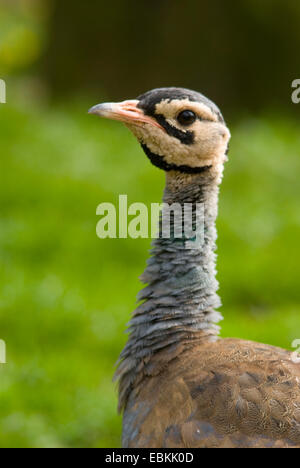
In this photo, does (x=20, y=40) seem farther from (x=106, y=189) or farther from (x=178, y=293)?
(x=178, y=293)

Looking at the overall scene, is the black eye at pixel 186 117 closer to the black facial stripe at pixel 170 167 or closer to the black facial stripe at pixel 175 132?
the black facial stripe at pixel 175 132

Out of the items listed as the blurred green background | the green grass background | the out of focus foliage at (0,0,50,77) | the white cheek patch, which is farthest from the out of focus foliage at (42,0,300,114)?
the white cheek patch

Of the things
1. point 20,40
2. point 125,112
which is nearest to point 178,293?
point 125,112

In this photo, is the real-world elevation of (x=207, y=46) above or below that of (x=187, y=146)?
above

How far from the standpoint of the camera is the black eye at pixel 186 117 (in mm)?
2881

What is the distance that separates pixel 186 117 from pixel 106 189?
3306 millimetres

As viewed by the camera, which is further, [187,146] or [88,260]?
[88,260]

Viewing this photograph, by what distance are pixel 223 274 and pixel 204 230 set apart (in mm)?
2292

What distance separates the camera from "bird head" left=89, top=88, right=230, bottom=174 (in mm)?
2855

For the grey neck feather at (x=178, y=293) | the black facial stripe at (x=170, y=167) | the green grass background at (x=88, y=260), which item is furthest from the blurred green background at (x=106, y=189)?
the black facial stripe at (x=170, y=167)

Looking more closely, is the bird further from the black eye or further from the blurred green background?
the blurred green background

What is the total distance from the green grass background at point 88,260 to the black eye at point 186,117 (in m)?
1.77

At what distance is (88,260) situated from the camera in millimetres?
5363

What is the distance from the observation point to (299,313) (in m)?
4.85
